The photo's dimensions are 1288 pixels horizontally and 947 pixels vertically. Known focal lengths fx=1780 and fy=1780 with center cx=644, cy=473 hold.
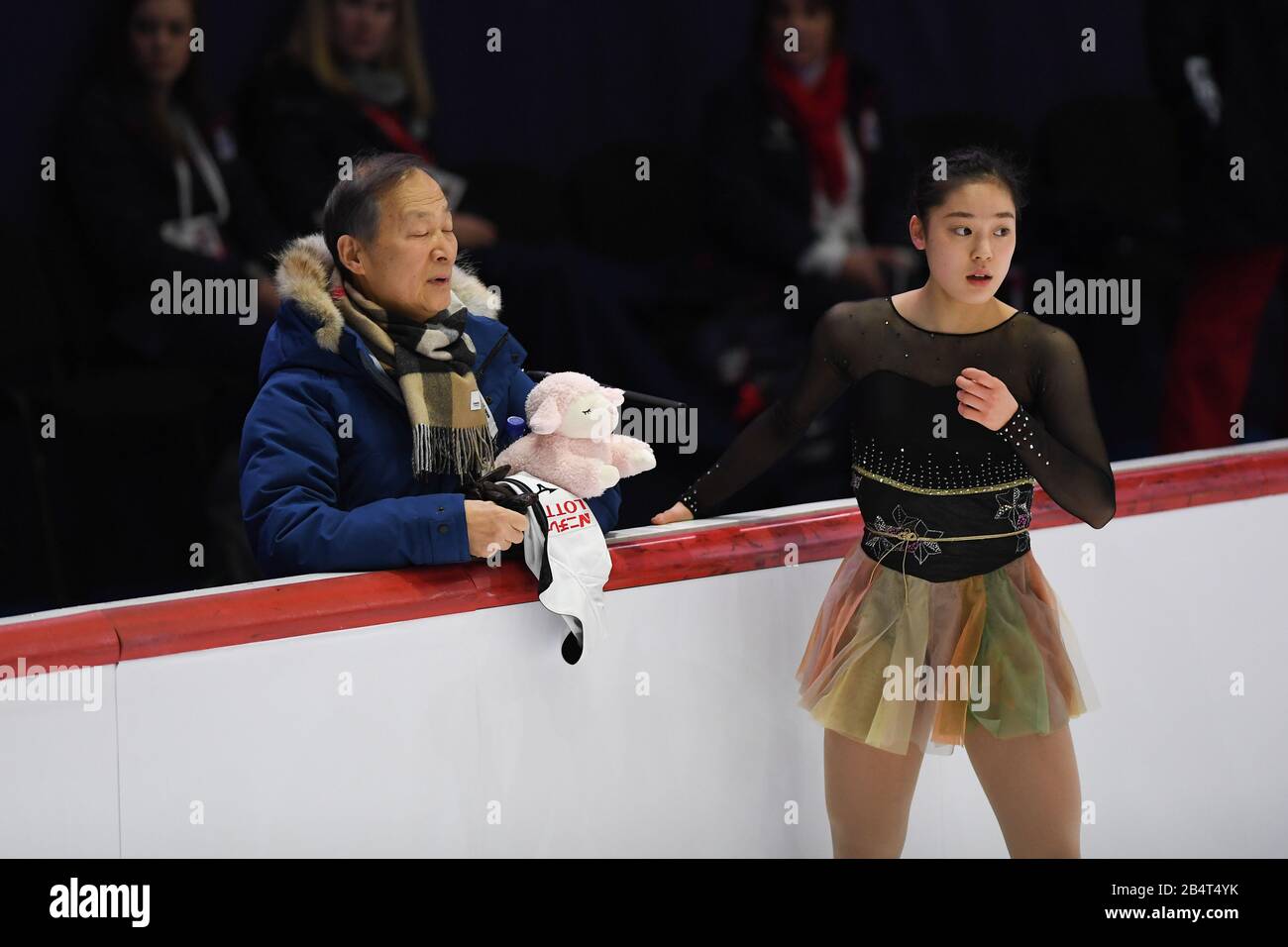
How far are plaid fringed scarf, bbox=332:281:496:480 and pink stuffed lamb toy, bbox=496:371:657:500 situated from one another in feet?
0.24

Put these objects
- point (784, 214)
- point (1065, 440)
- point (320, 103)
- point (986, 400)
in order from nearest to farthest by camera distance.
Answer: point (986, 400) → point (1065, 440) → point (320, 103) → point (784, 214)

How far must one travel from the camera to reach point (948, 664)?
104 inches

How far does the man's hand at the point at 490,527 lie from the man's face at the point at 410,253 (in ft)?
1.09

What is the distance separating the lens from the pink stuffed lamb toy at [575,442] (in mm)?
2625

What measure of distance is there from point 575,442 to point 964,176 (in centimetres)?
69

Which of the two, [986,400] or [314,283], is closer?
[986,400]

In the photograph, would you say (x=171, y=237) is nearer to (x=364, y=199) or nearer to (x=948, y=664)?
(x=364, y=199)

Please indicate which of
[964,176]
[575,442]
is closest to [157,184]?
[575,442]

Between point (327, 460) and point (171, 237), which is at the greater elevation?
point (171, 237)

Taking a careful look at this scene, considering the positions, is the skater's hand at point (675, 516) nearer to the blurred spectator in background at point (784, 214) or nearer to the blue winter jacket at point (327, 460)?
the blue winter jacket at point (327, 460)

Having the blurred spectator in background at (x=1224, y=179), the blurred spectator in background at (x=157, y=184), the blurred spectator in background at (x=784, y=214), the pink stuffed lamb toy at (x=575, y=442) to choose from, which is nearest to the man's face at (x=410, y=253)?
the pink stuffed lamb toy at (x=575, y=442)

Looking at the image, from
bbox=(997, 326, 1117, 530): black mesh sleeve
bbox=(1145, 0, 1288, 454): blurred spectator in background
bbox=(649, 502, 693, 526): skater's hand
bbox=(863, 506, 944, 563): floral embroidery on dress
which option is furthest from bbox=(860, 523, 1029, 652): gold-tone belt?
bbox=(1145, 0, 1288, 454): blurred spectator in background

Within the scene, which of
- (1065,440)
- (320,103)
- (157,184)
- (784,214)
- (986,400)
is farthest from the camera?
(784,214)
